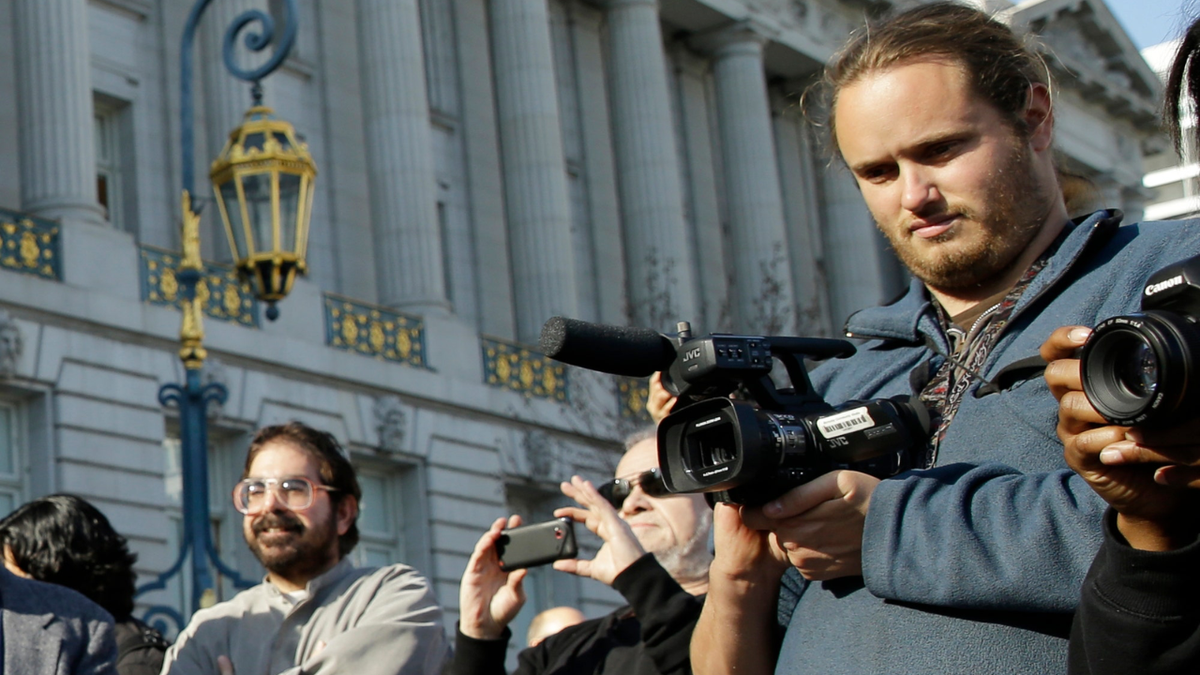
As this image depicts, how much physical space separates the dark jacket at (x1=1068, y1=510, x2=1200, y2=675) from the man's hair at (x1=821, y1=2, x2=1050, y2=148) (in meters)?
0.96

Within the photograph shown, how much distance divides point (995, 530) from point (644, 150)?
30.3m

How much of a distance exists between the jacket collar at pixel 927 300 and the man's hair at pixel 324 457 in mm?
2654

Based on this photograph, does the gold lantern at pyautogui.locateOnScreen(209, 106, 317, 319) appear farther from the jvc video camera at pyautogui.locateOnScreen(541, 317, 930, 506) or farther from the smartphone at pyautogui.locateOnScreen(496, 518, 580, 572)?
the jvc video camera at pyautogui.locateOnScreen(541, 317, 930, 506)

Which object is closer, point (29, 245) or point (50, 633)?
point (50, 633)

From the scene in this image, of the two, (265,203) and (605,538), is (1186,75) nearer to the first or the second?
(605,538)

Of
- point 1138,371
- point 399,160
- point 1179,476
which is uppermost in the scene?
point 399,160

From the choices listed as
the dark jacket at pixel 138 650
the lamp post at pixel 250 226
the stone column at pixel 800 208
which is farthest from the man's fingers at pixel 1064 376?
the stone column at pixel 800 208

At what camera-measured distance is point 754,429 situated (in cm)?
252

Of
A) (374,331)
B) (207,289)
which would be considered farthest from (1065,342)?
(374,331)

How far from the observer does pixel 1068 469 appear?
2.54 meters

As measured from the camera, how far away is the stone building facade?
67.0 ft

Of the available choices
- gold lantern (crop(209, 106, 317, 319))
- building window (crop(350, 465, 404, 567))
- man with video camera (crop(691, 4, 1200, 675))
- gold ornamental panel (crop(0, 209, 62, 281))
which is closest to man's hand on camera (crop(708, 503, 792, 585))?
man with video camera (crop(691, 4, 1200, 675))

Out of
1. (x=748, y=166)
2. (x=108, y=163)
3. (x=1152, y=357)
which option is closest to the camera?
(x=1152, y=357)

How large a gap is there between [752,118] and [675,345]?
108ft
